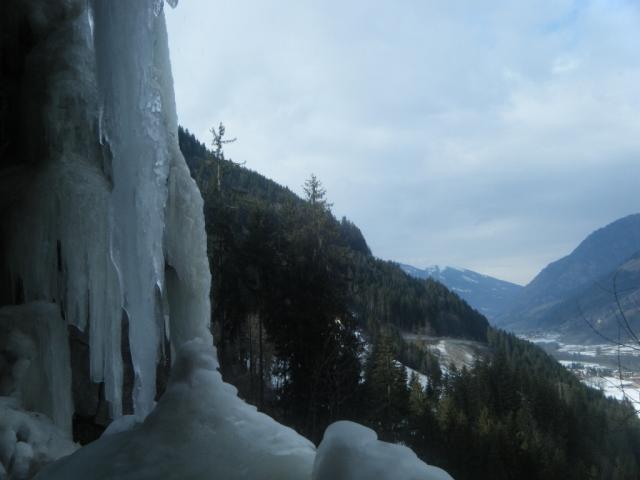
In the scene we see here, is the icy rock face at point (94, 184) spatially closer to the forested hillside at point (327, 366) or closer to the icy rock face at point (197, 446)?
the icy rock face at point (197, 446)

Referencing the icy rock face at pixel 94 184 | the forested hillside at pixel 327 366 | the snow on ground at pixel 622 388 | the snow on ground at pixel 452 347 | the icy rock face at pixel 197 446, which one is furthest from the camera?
the snow on ground at pixel 452 347

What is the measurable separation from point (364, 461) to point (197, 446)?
760 millimetres

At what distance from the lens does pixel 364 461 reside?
1.65 metres

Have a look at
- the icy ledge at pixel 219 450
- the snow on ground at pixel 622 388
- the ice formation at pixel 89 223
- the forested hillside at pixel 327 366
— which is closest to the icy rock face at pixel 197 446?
the icy ledge at pixel 219 450

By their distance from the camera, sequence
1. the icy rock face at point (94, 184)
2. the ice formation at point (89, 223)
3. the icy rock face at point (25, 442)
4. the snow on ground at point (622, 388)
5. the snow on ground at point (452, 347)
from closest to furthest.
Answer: the icy rock face at point (25, 442)
the snow on ground at point (622, 388)
the ice formation at point (89, 223)
the icy rock face at point (94, 184)
the snow on ground at point (452, 347)

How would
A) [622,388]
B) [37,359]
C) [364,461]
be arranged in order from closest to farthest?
[364,461] → [622,388] → [37,359]

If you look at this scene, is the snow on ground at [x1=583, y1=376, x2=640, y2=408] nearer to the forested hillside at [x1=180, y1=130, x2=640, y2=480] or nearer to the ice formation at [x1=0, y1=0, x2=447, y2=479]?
the ice formation at [x1=0, y1=0, x2=447, y2=479]

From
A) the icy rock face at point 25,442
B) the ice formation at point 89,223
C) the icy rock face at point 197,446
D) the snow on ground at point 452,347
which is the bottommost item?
the snow on ground at point 452,347

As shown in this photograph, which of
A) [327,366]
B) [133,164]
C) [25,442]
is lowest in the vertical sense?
[327,366]

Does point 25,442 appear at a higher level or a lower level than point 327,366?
higher

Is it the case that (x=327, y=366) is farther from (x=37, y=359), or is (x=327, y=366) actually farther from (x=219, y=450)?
(x=219, y=450)

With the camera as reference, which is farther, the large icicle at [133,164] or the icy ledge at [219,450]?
the large icicle at [133,164]

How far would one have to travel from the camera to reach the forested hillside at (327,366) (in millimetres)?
Answer: 21031

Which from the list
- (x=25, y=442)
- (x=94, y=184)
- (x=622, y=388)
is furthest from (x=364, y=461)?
(x=94, y=184)
